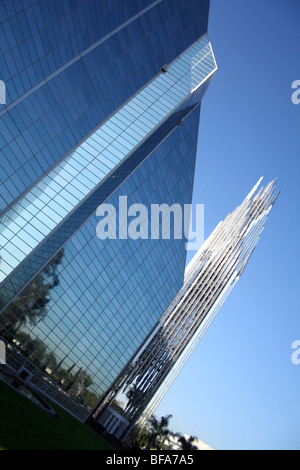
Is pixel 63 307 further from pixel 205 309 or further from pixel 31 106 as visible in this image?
pixel 205 309

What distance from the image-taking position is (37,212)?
190 feet

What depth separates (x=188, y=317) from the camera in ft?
385

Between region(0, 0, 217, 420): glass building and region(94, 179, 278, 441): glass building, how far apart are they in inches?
733

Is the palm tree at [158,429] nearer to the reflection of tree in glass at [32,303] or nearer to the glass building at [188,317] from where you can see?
the glass building at [188,317]

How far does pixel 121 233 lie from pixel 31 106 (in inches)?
1306

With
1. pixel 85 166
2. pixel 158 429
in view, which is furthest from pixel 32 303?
pixel 158 429

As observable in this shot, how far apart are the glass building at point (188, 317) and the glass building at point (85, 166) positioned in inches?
733

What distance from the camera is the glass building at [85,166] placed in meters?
46.2

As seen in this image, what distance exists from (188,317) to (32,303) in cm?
6599

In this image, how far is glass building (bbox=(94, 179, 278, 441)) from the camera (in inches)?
3775

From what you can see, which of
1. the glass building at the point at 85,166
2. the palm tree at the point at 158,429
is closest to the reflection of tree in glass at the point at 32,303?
the glass building at the point at 85,166

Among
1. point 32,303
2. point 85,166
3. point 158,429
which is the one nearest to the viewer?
point 32,303

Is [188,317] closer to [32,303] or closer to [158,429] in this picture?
[158,429]

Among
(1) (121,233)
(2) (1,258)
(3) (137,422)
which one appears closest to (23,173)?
(2) (1,258)
